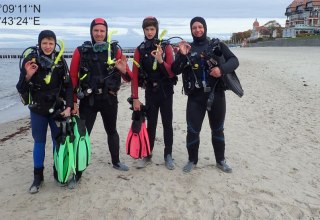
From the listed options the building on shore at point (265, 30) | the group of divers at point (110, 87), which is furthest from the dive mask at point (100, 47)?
the building on shore at point (265, 30)

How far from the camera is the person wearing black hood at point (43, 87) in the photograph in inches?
159

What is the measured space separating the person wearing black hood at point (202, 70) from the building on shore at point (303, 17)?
68.0 m

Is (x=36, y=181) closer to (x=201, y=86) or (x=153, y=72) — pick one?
(x=153, y=72)

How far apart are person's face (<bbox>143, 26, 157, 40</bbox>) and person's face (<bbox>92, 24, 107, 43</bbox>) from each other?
2.01 feet

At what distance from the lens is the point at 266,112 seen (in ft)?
29.7

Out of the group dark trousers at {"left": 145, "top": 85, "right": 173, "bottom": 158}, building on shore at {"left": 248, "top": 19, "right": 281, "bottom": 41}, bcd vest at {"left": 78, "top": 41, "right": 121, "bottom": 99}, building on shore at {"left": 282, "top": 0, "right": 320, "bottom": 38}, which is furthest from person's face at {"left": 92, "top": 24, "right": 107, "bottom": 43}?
building on shore at {"left": 248, "top": 19, "right": 281, "bottom": 41}

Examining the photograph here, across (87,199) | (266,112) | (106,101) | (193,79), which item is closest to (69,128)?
(106,101)

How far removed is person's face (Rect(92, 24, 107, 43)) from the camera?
14.4 ft

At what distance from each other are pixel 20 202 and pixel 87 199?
792 millimetres

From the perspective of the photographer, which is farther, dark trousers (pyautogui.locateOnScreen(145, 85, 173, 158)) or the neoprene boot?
dark trousers (pyautogui.locateOnScreen(145, 85, 173, 158))

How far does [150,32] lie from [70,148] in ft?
6.19

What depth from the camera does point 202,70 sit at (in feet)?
15.1

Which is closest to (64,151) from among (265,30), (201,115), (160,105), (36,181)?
(36,181)

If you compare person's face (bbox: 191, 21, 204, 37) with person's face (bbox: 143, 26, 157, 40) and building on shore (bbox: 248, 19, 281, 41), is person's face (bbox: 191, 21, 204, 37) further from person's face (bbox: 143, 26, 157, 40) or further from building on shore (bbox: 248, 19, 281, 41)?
building on shore (bbox: 248, 19, 281, 41)
